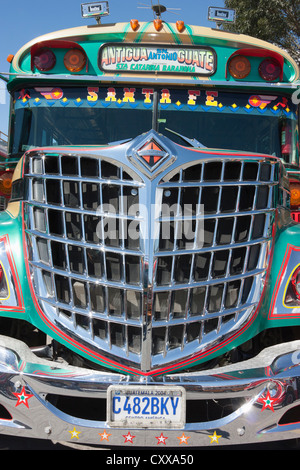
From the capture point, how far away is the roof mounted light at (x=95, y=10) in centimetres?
453

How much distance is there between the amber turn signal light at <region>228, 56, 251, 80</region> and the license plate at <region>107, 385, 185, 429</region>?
116 inches

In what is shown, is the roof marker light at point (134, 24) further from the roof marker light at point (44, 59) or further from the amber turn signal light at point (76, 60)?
the roof marker light at point (44, 59)

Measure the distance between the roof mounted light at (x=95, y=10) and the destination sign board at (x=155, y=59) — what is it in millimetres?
630

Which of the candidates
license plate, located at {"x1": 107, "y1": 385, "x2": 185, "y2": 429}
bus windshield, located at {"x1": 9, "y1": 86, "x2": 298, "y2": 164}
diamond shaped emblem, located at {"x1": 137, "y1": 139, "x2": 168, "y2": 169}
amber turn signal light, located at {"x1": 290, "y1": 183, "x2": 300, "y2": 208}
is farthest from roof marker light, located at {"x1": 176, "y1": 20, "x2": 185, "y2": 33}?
license plate, located at {"x1": 107, "y1": 385, "x2": 185, "y2": 429}

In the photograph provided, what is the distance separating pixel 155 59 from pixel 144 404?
3.00 m

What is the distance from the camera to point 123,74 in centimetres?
405

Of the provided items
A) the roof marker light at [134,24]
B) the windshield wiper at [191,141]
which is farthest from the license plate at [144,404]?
the roof marker light at [134,24]

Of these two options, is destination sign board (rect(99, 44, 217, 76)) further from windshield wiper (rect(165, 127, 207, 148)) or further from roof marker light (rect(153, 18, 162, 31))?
windshield wiper (rect(165, 127, 207, 148))

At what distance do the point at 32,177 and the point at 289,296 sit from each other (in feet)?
5.72

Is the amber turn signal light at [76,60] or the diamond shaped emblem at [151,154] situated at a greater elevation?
the amber turn signal light at [76,60]

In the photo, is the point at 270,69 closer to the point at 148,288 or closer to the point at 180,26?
the point at 180,26

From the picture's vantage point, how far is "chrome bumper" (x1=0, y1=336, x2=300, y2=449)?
241cm
